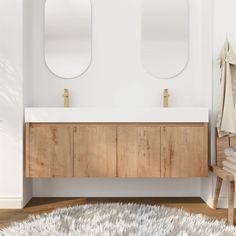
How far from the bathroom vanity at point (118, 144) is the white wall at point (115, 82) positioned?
46 centimetres

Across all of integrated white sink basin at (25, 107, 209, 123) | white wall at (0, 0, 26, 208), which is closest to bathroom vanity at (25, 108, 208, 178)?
integrated white sink basin at (25, 107, 209, 123)

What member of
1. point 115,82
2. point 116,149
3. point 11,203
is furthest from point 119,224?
point 115,82

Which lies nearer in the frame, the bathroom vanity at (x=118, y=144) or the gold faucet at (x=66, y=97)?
the bathroom vanity at (x=118, y=144)

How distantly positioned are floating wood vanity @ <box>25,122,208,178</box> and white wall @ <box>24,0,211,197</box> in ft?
1.57

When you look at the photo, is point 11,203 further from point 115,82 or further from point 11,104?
point 115,82

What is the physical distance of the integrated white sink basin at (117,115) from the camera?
3.41 metres

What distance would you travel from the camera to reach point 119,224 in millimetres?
2635

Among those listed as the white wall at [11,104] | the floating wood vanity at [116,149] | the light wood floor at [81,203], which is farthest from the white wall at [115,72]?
the light wood floor at [81,203]

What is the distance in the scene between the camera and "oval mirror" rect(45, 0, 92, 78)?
12.6 ft

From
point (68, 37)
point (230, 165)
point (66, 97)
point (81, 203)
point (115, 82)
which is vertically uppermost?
point (68, 37)

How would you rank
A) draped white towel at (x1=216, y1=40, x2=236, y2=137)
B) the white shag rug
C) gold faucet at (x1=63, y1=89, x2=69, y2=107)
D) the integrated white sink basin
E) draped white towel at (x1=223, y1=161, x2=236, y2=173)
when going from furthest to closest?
1. gold faucet at (x1=63, y1=89, x2=69, y2=107)
2. the integrated white sink basin
3. draped white towel at (x1=216, y1=40, x2=236, y2=137)
4. draped white towel at (x1=223, y1=161, x2=236, y2=173)
5. the white shag rug

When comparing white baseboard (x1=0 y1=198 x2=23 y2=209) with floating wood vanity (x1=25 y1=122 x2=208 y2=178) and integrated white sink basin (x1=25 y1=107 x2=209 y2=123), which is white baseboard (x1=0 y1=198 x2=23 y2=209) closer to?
floating wood vanity (x1=25 y1=122 x2=208 y2=178)

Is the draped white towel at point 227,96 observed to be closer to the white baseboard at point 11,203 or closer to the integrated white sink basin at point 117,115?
the integrated white sink basin at point 117,115

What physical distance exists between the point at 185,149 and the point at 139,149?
425 mm
